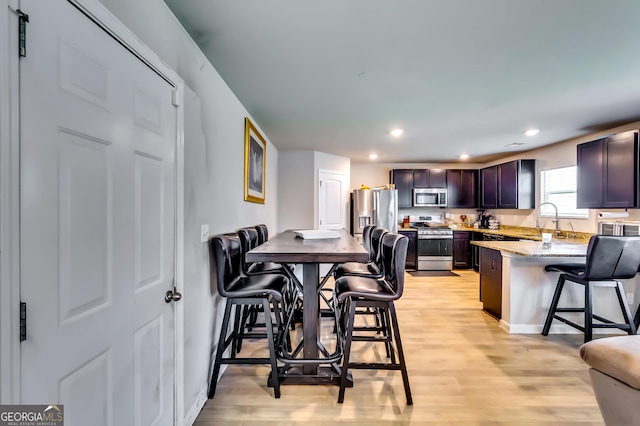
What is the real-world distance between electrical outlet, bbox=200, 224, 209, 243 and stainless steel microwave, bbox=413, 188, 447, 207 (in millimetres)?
5047

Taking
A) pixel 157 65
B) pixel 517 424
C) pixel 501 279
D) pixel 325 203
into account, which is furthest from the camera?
pixel 325 203

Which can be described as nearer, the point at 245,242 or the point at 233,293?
the point at 233,293

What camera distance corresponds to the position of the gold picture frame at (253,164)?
2842 millimetres

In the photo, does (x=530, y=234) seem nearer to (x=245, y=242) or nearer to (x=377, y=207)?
(x=377, y=207)

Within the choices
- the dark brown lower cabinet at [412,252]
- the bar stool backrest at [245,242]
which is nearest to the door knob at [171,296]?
the bar stool backrest at [245,242]

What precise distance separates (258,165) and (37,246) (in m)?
2.71

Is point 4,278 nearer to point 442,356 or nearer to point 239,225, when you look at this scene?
point 239,225

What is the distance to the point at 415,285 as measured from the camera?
4.61 m

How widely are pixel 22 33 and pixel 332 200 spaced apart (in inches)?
188

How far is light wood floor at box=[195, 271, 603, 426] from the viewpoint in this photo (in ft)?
5.57

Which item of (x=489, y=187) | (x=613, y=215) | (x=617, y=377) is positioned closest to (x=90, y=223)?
(x=617, y=377)

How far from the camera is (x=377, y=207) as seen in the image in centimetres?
543

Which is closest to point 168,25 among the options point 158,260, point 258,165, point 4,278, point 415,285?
point 158,260

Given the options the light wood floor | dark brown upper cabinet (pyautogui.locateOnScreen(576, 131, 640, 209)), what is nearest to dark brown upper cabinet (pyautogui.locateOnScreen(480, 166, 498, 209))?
dark brown upper cabinet (pyautogui.locateOnScreen(576, 131, 640, 209))
